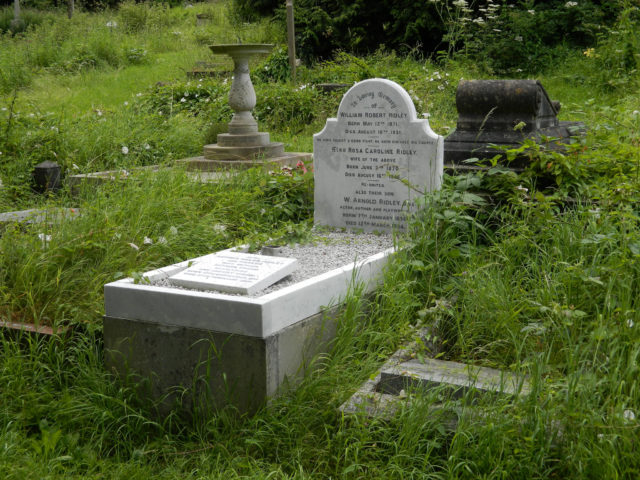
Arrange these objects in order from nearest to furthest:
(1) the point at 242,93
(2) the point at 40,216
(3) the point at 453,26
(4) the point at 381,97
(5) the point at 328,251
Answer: (5) the point at 328,251, (4) the point at 381,97, (2) the point at 40,216, (1) the point at 242,93, (3) the point at 453,26

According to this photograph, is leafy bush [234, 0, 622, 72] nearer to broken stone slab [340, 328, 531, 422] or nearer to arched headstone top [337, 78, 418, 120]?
arched headstone top [337, 78, 418, 120]

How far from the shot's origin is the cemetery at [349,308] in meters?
2.94

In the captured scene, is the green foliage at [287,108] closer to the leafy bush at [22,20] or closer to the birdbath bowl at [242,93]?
the birdbath bowl at [242,93]

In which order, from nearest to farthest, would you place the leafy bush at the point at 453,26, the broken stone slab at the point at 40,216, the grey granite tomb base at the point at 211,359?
the grey granite tomb base at the point at 211,359 < the broken stone slab at the point at 40,216 < the leafy bush at the point at 453,26

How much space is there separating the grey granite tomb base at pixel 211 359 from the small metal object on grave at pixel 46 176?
3.82 meters

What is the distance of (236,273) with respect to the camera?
3840 millimetres

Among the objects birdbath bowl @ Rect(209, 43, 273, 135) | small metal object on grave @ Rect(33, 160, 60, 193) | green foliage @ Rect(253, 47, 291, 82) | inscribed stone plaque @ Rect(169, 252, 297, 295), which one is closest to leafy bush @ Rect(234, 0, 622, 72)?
green foliage @ Rect(253, 47, 291, 82)

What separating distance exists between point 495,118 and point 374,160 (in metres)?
1.22

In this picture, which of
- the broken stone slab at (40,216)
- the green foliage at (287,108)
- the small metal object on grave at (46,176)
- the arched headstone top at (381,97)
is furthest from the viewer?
the green foliage at (287,108)

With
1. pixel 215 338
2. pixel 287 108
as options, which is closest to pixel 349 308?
pixel 215 338

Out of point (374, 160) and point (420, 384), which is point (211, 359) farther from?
point (374, 160)

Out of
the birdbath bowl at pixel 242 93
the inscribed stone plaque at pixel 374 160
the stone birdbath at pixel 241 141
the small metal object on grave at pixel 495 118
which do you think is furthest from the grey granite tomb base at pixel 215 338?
the birdbath bowl at pixel 242 93

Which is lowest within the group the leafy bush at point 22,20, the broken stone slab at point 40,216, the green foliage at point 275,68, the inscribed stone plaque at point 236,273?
the inscribed stone plaque at point 236,273

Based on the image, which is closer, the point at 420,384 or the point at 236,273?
the point at 420,384
